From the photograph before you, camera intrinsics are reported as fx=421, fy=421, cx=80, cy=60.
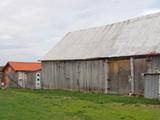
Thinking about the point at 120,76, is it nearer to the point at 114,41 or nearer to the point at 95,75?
the point at 95,75

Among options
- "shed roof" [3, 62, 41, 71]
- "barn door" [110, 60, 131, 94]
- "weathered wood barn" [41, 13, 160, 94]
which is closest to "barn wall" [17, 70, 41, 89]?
"shed roof" [3, 62, 41, 71]

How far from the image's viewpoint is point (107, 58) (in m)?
35.6

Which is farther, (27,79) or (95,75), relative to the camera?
(27,79)

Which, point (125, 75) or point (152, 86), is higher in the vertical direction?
point (125, 75)

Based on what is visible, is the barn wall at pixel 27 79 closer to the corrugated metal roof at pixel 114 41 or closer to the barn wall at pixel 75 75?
the barn wall at pixel 75 75

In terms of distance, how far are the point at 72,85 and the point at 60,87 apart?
2662 millimetres

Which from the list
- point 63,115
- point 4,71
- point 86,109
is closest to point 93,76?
point 86,109

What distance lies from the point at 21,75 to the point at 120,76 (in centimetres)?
2465

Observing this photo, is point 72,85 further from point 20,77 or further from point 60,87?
point 20,77

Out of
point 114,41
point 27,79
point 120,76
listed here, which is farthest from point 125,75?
point 27,79

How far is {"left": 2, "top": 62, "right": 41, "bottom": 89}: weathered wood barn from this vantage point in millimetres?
55094

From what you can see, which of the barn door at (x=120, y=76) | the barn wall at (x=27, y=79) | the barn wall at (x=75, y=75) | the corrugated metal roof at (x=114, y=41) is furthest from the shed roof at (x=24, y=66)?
the barn door at (x=120, y=76)

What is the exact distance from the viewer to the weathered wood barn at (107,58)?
32344 mm

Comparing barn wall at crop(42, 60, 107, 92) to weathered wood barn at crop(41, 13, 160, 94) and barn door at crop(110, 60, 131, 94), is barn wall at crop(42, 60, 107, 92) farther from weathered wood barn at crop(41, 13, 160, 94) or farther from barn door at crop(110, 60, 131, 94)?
barn door at crop(110, 60, 131, 94)
